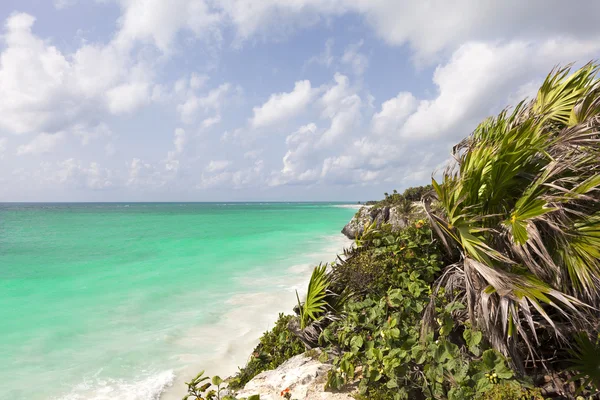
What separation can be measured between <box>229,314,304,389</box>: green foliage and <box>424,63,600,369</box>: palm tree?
2.52 meters

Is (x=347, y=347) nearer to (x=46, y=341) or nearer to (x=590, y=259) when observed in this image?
(x=590, y=259)

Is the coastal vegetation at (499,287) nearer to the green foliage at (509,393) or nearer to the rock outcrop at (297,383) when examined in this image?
the green foliage at (509,393)

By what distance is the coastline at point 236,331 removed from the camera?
6.47 metres

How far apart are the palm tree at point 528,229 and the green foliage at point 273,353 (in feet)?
8.26

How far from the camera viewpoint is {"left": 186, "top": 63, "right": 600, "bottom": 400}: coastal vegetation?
2994 millimetres

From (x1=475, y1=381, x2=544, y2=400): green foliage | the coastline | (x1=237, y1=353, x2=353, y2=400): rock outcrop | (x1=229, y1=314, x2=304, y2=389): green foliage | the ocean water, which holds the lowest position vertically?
the ocean water

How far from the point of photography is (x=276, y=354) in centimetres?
511

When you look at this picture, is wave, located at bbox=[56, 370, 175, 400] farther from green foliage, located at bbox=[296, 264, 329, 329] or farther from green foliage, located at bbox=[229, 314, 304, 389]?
green foliage, located at bbox=[296, 264, 329, 329]

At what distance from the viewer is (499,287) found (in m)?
2.96

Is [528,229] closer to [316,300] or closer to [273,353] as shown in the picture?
[316,300]

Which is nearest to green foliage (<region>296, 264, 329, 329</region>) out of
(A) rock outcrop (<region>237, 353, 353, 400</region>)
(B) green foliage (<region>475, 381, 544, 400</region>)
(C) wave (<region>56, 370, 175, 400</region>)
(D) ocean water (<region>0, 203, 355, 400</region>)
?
(A) rock outcrop (<region>237, 353, 353, 400</region>)

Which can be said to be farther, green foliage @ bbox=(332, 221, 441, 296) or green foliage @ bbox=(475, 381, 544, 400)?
green foliage @ bbox=(332, 221, 441, 296)

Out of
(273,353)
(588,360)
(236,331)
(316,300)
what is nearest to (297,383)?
(316,300)

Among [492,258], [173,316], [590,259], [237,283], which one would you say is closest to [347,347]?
[492,258]
